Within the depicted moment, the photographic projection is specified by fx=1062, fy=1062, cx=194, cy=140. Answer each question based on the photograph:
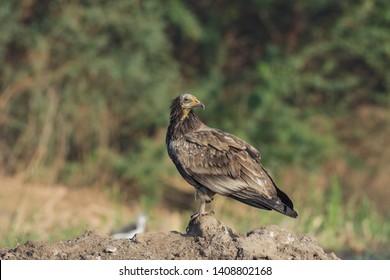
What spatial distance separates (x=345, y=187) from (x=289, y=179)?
1.50 metres

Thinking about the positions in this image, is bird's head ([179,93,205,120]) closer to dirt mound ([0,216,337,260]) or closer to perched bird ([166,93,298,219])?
perched bird ([166,93,298,219])

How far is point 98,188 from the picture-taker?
18359mm

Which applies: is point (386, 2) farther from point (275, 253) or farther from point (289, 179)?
point (275, 253)

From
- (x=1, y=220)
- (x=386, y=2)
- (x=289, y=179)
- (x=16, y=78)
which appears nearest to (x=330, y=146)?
(x=289, y=179)

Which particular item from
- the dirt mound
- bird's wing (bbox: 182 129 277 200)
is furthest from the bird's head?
the dirt mound

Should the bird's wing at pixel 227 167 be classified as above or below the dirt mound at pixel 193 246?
above

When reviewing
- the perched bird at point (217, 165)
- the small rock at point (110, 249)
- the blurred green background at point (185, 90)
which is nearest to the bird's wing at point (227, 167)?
the perched bird at point (217, 165)

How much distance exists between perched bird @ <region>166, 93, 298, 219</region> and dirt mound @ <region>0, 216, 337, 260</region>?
660 millimetres

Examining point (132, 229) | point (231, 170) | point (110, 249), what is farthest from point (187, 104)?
point (132, 229)

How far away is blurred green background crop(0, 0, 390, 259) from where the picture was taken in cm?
1771

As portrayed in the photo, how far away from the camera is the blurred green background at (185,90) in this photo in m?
17.7

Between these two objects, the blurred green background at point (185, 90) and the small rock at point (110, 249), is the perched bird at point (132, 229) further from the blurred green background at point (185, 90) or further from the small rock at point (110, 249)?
the small rock at point (110, 249)

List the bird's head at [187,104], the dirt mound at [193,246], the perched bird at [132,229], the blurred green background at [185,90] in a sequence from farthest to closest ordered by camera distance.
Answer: the blurred green background at [185,90]
the perched bird at [132,229]
the bird's head at [187,104]
the dirt mound at [193,246]

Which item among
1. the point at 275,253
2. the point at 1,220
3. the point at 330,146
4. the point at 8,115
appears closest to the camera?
the point at 275,253
